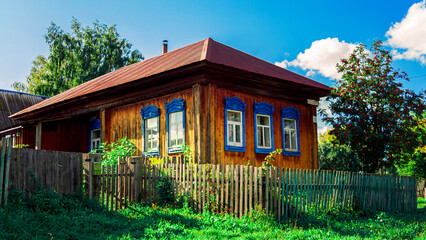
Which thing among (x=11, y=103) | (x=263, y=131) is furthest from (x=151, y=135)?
(x=11, y=103)

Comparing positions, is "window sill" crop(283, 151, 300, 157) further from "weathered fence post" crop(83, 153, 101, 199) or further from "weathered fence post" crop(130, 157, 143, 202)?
"weathered fence post" crop(83, 153, 101, 199)

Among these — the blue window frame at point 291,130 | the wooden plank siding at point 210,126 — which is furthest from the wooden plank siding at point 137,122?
the blue window frame at point 291,130

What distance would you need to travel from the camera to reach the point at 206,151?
13406 mm

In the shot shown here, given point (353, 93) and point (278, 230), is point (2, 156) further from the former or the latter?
point (353, 93)

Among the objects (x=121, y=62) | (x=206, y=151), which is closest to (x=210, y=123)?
(x=206, y=151)

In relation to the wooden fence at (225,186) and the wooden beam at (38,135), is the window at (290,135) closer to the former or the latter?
the wooden fence at (225,186)

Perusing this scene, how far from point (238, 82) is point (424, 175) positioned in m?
23.3

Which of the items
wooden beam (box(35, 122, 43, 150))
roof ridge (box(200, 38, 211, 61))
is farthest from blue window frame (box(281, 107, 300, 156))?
wooden beam (box(35, 122, 43, 150))

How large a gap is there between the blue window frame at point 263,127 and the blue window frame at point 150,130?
11.6 ft

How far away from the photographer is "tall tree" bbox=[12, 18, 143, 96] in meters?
38.5

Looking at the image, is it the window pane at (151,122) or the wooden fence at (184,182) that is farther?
the window pane at (151,122)

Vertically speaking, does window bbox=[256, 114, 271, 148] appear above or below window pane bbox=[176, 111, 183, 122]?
below

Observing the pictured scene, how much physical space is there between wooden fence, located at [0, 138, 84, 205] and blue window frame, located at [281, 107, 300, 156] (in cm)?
861

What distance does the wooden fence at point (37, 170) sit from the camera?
8.02m
